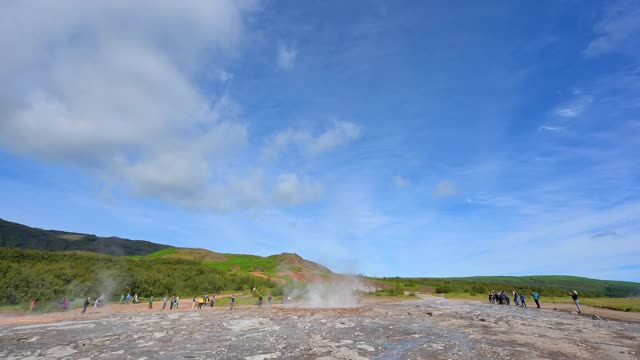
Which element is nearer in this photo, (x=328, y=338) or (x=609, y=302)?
(x=328, y=338)

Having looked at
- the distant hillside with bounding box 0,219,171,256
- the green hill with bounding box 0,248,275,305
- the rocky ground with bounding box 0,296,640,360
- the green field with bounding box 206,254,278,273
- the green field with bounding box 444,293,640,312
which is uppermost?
the distant hillside with bounding box 0,219,171,256

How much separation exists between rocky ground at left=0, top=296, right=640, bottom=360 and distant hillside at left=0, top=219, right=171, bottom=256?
133 m

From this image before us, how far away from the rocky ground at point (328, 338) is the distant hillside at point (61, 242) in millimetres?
133247

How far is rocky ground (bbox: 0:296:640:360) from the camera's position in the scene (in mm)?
18797

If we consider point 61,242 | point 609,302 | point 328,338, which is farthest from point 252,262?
point 61,242

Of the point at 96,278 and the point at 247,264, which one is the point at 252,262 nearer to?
the point at 247,264

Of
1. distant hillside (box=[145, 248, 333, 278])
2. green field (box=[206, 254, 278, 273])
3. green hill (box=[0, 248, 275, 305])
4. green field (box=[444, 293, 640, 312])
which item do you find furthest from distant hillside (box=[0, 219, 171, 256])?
green field (box=[444, 293, 640, 312])

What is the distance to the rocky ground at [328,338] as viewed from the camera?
1880 centimetres

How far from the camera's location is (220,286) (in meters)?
65.4

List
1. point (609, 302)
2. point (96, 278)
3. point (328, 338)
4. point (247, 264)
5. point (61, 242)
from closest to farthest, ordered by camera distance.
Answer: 1. point (328, 338)
2. point (609, 302)
3. point (96, 278)
4. point (247, 264)
5. point (61, 242)

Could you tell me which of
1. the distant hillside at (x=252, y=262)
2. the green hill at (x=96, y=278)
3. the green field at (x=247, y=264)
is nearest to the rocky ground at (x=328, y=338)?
the green hill at (x=96, y=278)

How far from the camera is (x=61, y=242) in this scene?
486ft

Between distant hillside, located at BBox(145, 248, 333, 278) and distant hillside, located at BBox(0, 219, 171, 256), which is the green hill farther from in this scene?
distant hillside, located at BBox(0, 219, 171, 256)

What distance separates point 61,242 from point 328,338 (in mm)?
165217
